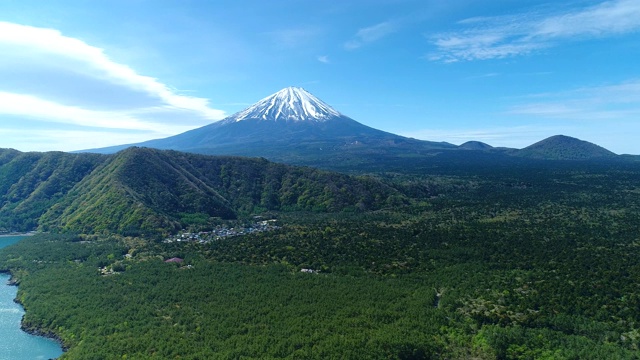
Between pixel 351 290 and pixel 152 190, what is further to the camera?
pixel 152 190

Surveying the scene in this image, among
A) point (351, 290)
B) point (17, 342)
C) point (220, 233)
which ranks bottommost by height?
point (17, 342)

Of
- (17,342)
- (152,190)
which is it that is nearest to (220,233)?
(152,190)

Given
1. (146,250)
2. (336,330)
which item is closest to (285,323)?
(336,330)

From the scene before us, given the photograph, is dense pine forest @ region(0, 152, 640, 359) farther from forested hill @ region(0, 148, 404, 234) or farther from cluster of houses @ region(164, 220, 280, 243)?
forested hill @ region(0, 148, 404, 234)

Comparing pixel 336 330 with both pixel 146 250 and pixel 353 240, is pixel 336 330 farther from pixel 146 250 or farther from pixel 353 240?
pixel 146 250

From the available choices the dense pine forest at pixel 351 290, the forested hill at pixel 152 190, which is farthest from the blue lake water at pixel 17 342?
the forested hill at pixel 152 190

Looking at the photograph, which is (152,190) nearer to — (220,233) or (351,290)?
(220,233)

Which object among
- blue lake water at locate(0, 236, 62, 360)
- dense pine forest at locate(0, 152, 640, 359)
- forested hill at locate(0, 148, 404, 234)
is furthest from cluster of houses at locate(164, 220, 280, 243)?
blue lake water at locate(0, 236, 62, 360)
